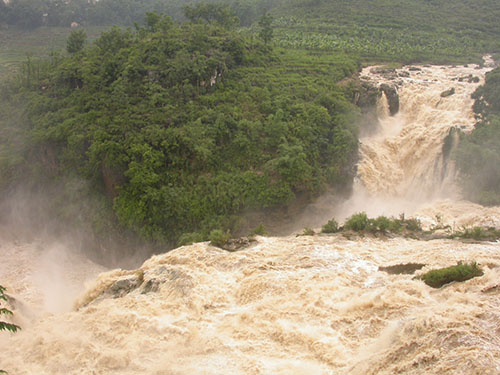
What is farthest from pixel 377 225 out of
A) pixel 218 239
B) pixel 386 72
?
pixel 386 72

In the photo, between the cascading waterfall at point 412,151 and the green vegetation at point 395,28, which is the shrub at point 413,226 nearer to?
the cascading waterfall at point 412,151

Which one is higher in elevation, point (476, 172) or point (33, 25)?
point (33, 25)

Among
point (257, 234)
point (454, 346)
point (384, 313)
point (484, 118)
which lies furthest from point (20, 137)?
point (484, 118)

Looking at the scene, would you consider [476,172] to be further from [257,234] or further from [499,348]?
[499,348]

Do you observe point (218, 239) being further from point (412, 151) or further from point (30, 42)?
point (30, 42)

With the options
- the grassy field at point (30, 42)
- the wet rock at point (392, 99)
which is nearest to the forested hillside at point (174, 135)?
the wet rock at point (392, 99)

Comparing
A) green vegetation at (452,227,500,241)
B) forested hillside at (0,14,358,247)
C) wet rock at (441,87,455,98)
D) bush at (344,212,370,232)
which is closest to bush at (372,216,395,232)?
bush at (344,212,370,232)
